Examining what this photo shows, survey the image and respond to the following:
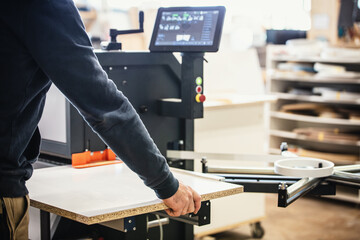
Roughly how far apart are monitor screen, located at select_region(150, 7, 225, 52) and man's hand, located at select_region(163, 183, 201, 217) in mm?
716

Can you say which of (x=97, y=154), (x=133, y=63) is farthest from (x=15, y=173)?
(x=133, y=63)

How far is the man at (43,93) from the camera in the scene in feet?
3.98

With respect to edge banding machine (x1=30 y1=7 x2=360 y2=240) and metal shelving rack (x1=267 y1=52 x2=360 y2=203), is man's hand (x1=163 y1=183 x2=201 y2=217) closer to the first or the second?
edge banding machine (x1=30 y1=7 x2=360 y2=240)

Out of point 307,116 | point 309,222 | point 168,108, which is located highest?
point 168,108

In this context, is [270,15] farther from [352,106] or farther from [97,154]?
[97,154]

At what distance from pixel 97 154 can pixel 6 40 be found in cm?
95

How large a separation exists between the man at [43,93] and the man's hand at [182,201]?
2 cm

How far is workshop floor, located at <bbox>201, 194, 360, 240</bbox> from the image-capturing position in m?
3.74

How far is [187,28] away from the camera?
84.3 inches

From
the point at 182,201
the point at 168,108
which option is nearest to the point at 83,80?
the point at 182,201

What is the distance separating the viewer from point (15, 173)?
1.36 metres

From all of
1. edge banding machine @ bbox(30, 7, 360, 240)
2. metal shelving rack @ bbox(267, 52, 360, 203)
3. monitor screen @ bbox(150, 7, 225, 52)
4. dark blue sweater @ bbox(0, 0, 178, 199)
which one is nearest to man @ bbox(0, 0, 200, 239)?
dark blue sweater @ bbox(0, 0, 178, 199)

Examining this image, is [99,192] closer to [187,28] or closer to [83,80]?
[83,80]

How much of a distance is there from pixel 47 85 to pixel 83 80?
0.14 m
